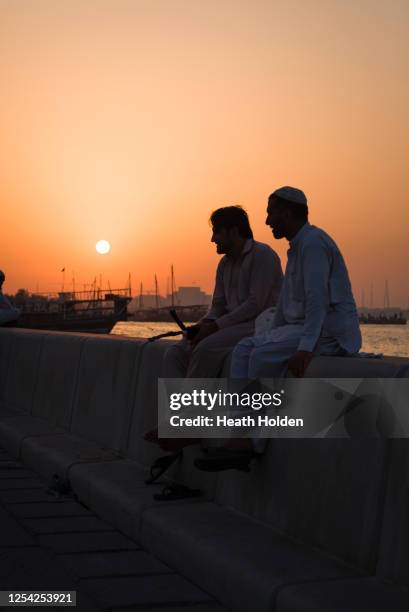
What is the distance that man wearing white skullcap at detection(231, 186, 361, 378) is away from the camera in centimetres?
520

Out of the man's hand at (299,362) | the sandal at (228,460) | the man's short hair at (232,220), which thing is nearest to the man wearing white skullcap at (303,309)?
the man's hand at (299,362)

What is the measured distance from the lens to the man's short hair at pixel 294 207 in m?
5.59

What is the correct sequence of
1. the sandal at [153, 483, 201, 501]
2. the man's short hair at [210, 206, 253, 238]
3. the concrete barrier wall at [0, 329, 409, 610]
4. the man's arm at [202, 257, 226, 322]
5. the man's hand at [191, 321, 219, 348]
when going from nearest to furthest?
1. the concrete barrier wall at [0, 329, 409, 610]
2. the sandal at [153, 483, 201, 501]
3. the man's hand at [191, 321, 219, 348]
4. the man's short hair at [210, 206, 253, 238]
5. the man's arm at [202, 257, 226, 322]

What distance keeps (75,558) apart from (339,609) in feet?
6.30

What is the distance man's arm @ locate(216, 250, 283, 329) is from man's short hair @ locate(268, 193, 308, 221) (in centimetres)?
117

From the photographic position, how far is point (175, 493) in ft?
19.5

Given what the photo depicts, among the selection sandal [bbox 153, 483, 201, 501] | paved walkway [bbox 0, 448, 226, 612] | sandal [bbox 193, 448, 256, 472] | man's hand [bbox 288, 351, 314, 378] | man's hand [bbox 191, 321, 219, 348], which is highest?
man's hand [bbox 191, 321, 219, 348]

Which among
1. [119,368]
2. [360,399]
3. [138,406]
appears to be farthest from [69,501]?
[360,399]

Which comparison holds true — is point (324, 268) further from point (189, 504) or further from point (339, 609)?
point (339, 609)

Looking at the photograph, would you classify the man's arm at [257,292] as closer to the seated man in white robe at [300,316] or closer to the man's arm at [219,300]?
the man's arm at [219,300]

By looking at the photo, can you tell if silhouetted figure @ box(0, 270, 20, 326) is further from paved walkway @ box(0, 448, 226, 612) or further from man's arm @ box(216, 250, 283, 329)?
man's arm @ box(216, 250, 283, 329)

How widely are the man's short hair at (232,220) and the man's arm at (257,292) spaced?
7.2 inches

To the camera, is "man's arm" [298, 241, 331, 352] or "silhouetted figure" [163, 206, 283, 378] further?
"silhouetted figure" [163, 206, 283, 378]

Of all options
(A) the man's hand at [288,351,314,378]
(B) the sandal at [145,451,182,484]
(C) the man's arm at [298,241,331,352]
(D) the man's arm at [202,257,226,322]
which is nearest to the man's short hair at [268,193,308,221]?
(C) the man's arm at [298,241,331,352]
